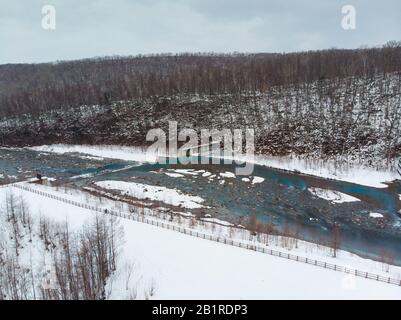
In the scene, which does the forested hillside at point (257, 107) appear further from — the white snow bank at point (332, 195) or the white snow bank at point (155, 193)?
the white snow bank at point (155, 193)

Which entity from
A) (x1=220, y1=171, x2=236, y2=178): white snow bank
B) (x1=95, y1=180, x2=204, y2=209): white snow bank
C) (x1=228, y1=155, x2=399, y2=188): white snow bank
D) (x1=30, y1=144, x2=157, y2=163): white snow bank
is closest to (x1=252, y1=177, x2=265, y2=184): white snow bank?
(x1=220, y1=171, x2=236, y2=178): white snow bank

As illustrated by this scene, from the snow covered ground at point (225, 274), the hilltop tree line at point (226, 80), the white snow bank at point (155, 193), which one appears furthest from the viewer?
the hilltop tree line at point (226, 80)

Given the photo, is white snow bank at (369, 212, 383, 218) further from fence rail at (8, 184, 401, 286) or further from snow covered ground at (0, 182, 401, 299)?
fence rail at (8, 184, 401, 286)

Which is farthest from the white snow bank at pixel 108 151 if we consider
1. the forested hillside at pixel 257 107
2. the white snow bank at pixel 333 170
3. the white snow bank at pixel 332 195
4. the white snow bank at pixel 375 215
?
the white snow bank at pixel 375 215

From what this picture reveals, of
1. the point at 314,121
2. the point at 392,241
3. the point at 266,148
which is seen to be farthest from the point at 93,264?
the point at 314,121

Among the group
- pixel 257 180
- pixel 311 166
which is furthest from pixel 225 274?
pixel 311 166

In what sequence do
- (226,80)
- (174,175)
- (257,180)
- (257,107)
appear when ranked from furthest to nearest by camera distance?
(226,80)
(257,107)
(174,175)
(257,180)

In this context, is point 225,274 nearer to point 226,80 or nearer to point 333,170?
point 333,170
